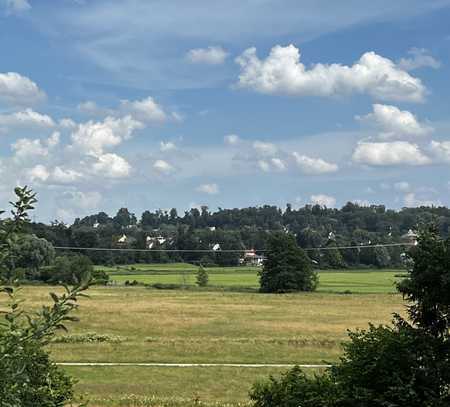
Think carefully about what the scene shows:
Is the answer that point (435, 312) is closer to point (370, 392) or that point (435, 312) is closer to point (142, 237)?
point (370, 392)

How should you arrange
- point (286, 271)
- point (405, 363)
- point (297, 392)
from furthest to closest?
point (286, 271) → point (297, 392) → point (405, 363)

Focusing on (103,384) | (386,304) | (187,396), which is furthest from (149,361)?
(386,304)

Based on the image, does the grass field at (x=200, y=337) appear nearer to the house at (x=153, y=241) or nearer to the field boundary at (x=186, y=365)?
the field boundary at (x=186, y=365)

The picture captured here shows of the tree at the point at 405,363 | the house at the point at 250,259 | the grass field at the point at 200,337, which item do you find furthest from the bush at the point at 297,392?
the house at the point at 250,259

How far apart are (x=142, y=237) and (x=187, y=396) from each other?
498 feet

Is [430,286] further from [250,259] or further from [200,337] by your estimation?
[250,259]

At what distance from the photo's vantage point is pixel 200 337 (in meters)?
42.4

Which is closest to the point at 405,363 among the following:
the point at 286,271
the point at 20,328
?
the point at 20,328

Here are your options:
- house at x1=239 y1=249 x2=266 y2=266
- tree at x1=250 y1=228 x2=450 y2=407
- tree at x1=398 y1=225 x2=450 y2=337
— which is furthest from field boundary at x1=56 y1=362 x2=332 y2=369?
house at x1=239 y1=249 x2=266 y2=266

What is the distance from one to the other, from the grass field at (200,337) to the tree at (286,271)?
9.17 m

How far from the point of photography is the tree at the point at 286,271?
89.9 metres

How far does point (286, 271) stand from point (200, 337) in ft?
161

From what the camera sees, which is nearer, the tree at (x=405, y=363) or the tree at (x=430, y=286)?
the tree at (x=405, y=363)

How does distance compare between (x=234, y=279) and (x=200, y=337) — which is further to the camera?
(x=234, y=279)
